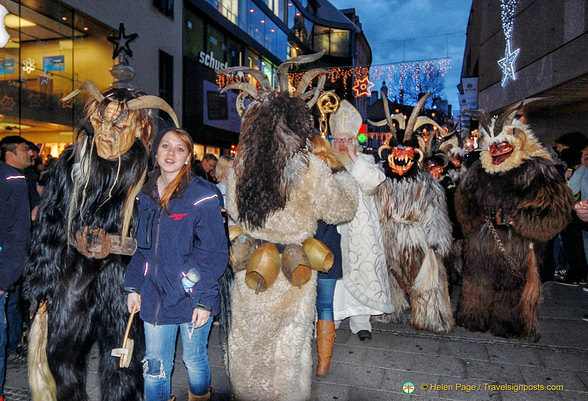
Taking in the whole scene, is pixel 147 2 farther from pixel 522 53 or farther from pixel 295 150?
Result: pixel 295 150

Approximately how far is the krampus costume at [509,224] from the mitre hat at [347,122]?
4.66 ft

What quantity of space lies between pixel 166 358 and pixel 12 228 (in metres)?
1.36

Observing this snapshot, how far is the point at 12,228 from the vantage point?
276 cm

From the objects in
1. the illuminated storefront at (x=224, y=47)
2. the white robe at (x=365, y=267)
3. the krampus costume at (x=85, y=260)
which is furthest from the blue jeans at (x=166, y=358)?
the illuminated storefront at (x=224, y=47)

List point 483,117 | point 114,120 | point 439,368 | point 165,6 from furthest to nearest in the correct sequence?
point 165,6, point 483,117, point 439,368, point 114,120

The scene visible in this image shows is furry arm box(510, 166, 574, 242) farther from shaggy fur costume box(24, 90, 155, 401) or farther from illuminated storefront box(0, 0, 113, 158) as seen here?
illuminated storefront box(0, 0, 113, 158)

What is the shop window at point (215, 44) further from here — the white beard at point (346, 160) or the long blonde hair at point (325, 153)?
the long blonde hair at point (325, 153)

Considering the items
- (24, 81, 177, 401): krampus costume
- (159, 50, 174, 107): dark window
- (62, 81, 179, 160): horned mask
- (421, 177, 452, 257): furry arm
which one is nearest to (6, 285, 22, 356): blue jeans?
(24, 81, 177, 401): krampus costume

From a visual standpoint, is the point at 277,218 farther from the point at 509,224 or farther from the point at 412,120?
the point at 509,224

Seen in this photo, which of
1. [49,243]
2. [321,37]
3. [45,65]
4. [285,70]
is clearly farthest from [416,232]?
[321,37]

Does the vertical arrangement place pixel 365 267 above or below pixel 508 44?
below

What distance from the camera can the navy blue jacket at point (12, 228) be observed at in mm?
2709

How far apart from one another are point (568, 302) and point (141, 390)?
18.7 ft

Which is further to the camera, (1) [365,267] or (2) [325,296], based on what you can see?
(1) [365,267]
